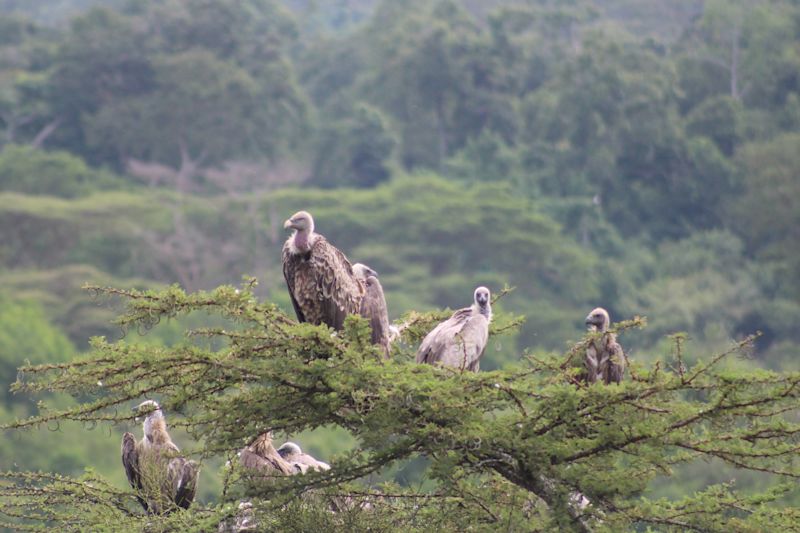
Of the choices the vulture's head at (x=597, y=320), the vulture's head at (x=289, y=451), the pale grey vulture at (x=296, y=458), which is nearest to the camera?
the pale grey vulture at (x=296, y=458)

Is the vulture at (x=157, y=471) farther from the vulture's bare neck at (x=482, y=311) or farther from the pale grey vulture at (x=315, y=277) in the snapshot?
the vulture's bare neck at (x=482, y=311)

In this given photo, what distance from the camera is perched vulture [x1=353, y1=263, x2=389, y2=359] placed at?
10.0 meters

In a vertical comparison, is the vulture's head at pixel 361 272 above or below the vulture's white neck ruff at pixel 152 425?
above

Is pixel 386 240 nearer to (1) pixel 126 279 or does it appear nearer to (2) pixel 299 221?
Result: (1) pixel 126 279

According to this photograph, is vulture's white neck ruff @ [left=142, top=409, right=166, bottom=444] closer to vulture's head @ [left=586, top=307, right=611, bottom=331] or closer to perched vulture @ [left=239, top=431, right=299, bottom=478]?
perched vulture @ [left=239, top=431, right=299, bottom=478]

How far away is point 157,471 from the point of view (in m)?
9.86

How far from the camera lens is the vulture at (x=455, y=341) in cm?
973

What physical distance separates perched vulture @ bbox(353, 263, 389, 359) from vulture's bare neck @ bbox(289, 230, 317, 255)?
0.54 metres

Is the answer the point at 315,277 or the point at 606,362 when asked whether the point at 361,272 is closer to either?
the point at 315,277

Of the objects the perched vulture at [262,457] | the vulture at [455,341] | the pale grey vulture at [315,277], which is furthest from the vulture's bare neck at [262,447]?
the vulture at [455,341]

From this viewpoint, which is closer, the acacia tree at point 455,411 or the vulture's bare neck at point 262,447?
the acacia tree at point 455,411

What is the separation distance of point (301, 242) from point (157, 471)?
1689mm

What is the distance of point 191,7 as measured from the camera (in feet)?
163

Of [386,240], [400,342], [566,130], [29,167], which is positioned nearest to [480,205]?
[386,240]
